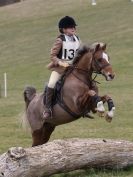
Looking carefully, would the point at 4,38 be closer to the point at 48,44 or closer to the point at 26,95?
the point at 48,44

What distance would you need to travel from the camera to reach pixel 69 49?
9.66 metres

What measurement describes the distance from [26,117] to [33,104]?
298 mm

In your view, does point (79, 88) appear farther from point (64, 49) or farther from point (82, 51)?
point (64, 49)

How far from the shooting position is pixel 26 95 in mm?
10398

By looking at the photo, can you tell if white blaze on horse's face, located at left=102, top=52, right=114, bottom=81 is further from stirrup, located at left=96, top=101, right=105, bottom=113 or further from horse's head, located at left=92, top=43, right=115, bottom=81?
stirrup, located at left=96, top=101, right=105, bottom=113

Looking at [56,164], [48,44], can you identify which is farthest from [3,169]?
[48,44]

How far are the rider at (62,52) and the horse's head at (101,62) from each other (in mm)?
462

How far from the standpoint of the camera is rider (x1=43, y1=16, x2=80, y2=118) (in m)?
9.62

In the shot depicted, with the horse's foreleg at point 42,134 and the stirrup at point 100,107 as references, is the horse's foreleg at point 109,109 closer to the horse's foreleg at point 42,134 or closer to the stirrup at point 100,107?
the stirrup at point 100,107

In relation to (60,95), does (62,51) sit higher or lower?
higher

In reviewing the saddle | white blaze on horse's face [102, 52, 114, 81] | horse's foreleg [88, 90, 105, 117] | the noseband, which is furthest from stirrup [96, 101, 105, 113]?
the saddle

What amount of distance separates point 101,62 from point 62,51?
88cm

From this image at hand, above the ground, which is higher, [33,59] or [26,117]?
[26,117]

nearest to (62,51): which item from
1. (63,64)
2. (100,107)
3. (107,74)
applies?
(63,64)
